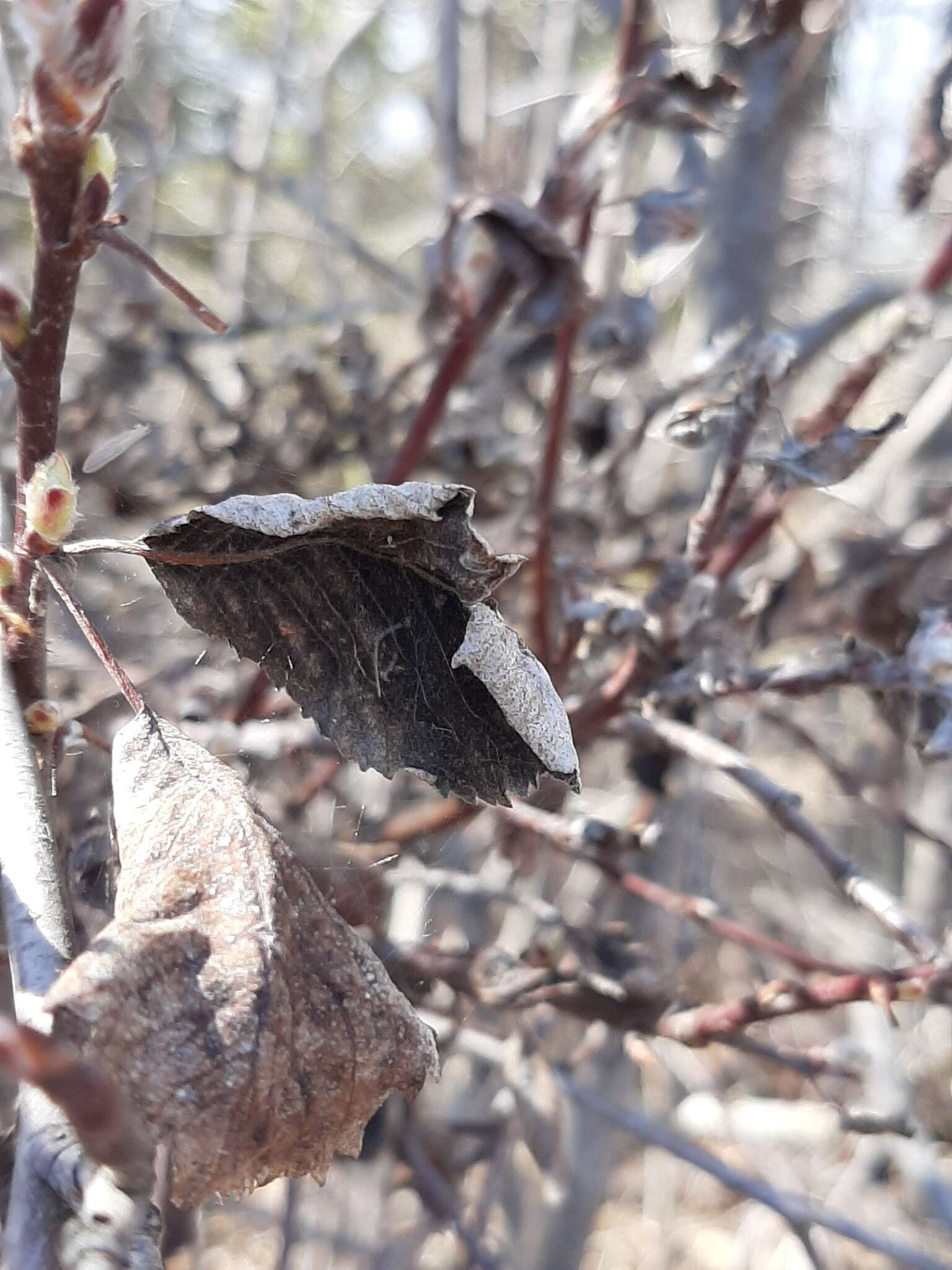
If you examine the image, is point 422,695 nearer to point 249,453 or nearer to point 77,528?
point 77,528

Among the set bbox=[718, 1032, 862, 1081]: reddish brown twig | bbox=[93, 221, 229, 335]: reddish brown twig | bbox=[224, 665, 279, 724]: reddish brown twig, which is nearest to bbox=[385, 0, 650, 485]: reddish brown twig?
bbox=[224, 665, 279, 724]: reddish brown twig

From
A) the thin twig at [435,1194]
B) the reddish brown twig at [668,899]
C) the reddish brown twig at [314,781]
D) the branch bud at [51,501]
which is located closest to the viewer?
the branch bud at [51,501]

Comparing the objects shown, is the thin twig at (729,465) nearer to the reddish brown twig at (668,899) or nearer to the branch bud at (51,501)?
the reddish brown twig at (668,899)

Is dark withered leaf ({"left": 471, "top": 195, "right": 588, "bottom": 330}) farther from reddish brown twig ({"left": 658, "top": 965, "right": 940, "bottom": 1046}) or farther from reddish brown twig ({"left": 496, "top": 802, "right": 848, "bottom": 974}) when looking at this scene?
reddish brown twig ({"left": 658, "top": 965, "right": 940, "bottom": 1046})

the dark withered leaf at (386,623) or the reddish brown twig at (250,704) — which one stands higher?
the dark withered leaf at (386,623)

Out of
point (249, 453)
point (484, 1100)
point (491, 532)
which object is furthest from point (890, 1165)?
point (249, 453)

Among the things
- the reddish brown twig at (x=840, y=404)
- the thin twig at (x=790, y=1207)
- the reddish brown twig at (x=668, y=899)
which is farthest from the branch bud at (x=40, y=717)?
the thin twig at (x=790, y=1207)

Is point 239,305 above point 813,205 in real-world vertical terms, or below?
below
